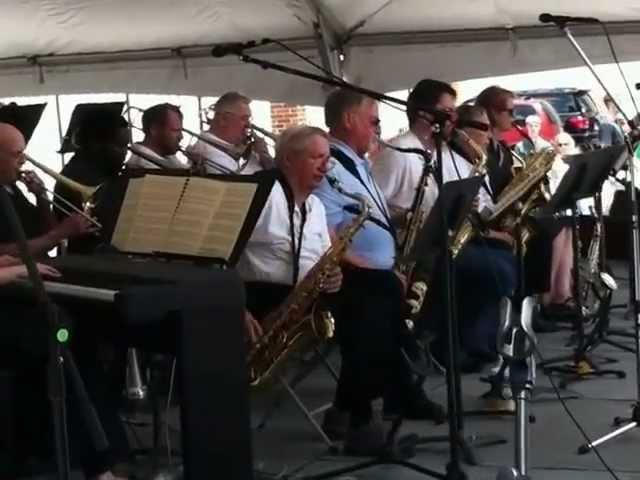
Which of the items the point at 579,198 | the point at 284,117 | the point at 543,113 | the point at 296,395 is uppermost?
the point at 543,113

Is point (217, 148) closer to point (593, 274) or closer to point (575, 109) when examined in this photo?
point (593, 274)

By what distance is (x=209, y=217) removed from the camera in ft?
11.2

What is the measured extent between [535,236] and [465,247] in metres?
1.29

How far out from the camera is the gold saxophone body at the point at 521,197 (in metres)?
4.93

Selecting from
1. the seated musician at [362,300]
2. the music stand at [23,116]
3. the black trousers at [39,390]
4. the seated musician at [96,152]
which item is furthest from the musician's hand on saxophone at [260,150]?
the black trousers at [39,390]

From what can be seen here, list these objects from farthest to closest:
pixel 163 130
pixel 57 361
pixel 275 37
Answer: pixel 275 37 < pixel 163 130 < pixel 57 361

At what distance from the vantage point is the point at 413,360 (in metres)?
4.70

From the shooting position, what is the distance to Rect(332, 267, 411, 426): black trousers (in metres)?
4.29

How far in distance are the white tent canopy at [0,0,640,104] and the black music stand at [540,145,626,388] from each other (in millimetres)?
1209

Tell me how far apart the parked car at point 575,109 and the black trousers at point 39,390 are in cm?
857

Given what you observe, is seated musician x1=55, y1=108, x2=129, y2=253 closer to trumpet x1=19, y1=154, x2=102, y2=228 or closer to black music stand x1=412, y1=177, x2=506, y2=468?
trumpet x1=19, y1=154, x2=102, y2=228

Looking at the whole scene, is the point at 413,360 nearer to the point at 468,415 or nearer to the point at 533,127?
the point at 468,415

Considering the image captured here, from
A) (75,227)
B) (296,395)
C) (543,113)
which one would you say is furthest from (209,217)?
(543,113)

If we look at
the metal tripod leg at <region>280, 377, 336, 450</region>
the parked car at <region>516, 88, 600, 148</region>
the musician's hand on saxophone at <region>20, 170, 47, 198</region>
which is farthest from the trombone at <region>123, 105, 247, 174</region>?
the parked car at <region>516, 88, 600, 148</region>
